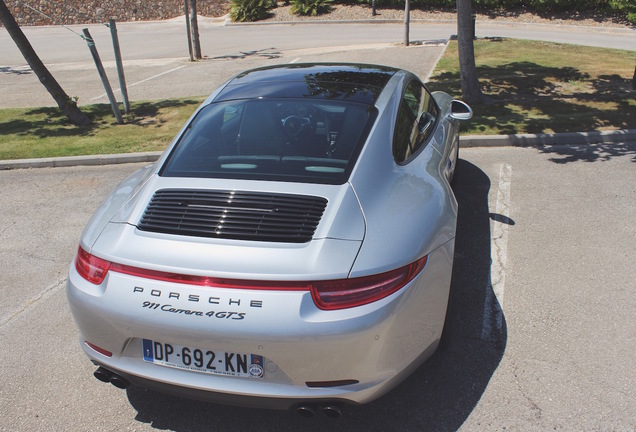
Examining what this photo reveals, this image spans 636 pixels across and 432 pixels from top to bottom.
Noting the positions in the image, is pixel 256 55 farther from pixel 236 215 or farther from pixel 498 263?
pixel 236 215

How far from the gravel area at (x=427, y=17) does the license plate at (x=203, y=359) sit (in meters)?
25.4

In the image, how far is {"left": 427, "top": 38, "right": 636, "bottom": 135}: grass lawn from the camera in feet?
28.3

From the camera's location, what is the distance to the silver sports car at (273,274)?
103 inches

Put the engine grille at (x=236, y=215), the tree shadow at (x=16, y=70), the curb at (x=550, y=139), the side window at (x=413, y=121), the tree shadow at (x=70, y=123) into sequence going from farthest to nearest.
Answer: the tree shadow at (x=16, y=70) → the tree shadow at (x=70, y=123) → the curb at (x=550, y=139) → the side window at (x=413, y=121) → the engine grille at (x=236, y=215)

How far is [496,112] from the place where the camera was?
940cm

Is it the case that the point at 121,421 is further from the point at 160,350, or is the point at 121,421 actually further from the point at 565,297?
the point at 565,297

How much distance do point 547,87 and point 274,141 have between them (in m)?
8.91

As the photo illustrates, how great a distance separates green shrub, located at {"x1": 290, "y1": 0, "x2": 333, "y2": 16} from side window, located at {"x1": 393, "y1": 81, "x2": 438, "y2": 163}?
25013 millimetres

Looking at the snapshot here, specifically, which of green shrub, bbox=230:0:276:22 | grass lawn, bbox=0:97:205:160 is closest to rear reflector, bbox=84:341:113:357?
grass lawn, bbox=0:97:205:160

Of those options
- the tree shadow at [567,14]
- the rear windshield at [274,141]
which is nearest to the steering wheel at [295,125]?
the rear windshield at [274,141]

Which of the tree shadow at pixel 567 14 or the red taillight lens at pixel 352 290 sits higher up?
the tree shadow at pixel 567 14

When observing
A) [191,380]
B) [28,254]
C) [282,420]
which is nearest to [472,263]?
[282,420]

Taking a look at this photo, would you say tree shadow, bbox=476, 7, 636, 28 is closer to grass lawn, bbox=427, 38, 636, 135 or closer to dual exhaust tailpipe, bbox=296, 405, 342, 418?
grass lawn, bbox=427, 38, 636, 135

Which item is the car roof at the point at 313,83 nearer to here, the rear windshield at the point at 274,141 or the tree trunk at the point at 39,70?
the rear windshield at the point at 274,141
